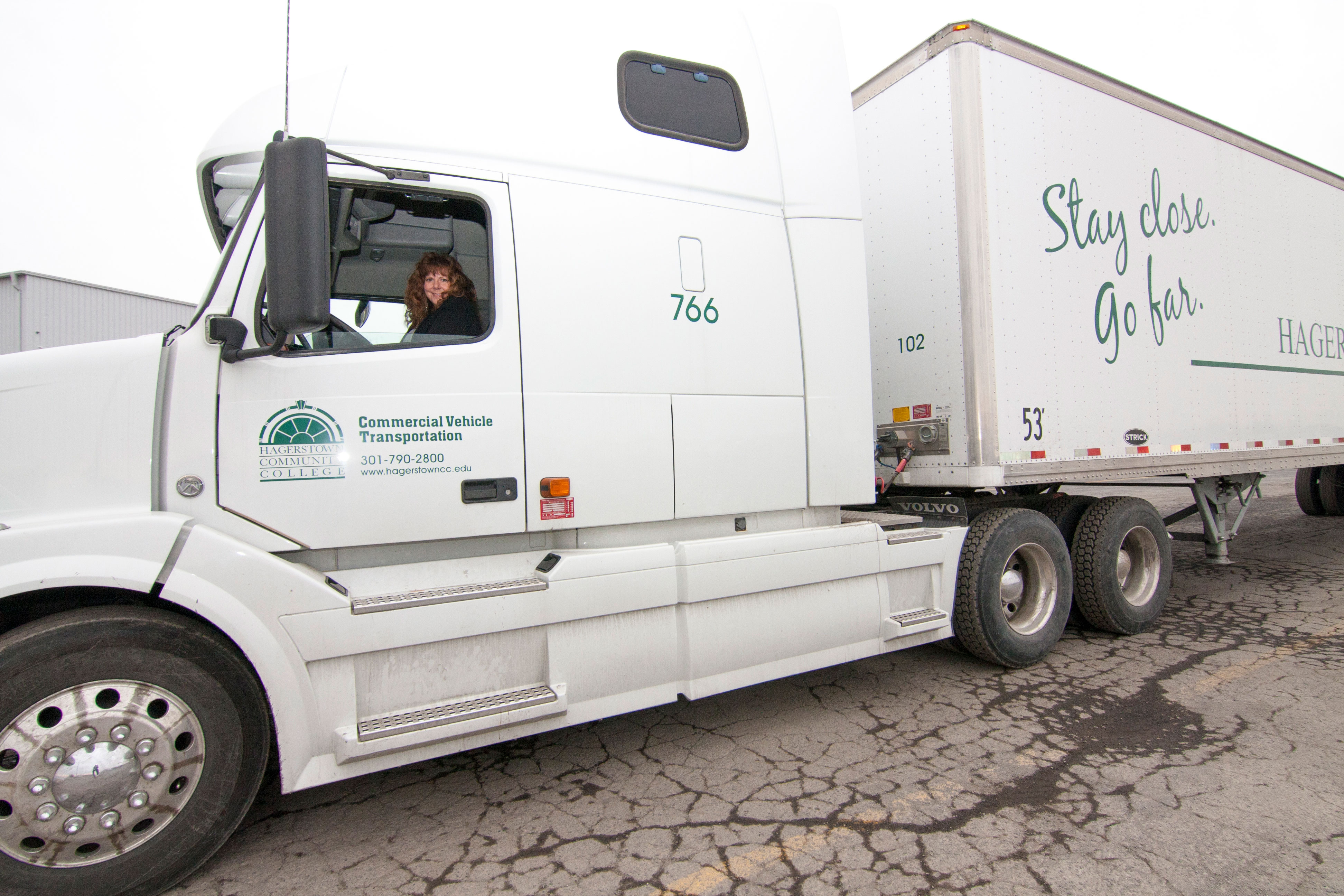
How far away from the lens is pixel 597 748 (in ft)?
11.5

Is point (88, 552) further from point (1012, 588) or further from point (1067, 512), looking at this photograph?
point (1067, 512)

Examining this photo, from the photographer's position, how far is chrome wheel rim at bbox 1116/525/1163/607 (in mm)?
5258

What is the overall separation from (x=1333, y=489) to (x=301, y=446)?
13.6 metres

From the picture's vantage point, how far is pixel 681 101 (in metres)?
3.47

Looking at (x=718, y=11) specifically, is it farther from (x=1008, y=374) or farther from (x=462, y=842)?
(x=462, y=842)

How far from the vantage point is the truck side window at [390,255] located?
113 inches

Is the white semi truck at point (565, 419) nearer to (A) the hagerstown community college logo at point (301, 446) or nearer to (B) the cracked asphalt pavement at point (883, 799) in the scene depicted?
(A) the hagerstown community college logo at point (301, 446)

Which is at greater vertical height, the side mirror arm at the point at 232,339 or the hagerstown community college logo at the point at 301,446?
the side mirror arm at the point at 232,339

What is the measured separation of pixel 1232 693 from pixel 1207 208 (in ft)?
12.4

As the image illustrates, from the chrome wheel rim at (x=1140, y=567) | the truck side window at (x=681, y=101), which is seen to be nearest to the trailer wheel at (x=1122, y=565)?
the chrome wheel rim at (x=1140, y=567)

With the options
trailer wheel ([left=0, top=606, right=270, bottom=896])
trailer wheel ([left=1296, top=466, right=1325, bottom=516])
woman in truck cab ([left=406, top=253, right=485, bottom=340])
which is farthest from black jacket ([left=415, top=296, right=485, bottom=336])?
trailer wheel ([left=1296, top=466, right=1325, bottom=516])

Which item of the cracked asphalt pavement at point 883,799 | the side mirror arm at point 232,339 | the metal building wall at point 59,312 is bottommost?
the cracked asphalt pavement at point 883,799

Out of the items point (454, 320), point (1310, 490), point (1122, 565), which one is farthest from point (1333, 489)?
point (454, 320)

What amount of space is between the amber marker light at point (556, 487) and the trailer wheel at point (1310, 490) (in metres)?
12.0
